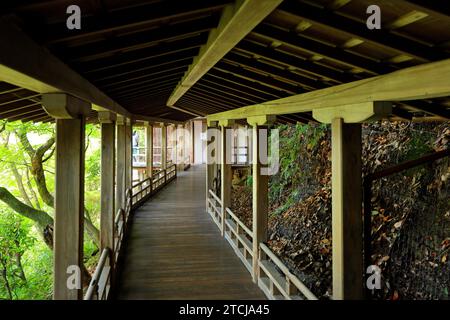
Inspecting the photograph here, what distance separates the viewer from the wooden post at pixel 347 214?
9.69 feet

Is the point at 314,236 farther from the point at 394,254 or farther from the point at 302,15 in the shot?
the point at 302,15

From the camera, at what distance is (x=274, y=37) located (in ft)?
8.11

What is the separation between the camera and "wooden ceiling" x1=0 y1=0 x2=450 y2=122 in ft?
6.08

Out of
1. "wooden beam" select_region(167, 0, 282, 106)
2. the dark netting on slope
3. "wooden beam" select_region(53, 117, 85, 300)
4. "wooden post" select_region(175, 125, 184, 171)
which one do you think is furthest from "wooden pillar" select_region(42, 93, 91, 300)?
"wooden post" select_region(175, 125, 184, 171)

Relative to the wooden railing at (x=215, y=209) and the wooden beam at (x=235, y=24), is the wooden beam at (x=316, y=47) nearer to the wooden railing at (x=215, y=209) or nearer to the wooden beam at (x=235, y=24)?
the wooden beam at (x=235, y=24)

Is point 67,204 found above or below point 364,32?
below

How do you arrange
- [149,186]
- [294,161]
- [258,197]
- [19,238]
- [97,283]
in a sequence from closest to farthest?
[97,283] → [258,197] → [294,161] → [19,238] → [149,186]

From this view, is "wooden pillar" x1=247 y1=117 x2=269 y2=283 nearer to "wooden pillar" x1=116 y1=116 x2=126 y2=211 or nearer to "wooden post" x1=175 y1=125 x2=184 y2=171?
"wooden pillar" x1=116 y1=116 x2=126 y2=211

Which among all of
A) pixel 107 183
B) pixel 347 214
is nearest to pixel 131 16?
pixel 347 214

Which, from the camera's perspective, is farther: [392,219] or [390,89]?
[392,219]

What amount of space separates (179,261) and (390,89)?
5.20 m

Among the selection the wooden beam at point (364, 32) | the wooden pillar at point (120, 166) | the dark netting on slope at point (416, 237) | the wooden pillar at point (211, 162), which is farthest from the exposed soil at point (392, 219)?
the wooden pillar at point (120, 166)

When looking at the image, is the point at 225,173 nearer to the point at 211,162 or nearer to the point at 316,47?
the point at 211,162

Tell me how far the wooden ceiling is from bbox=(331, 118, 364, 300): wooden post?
539 millimetres
